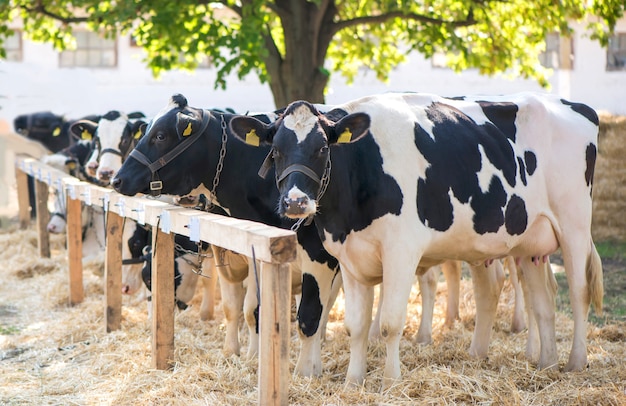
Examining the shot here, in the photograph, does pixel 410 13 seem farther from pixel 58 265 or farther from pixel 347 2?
pixel 58 265

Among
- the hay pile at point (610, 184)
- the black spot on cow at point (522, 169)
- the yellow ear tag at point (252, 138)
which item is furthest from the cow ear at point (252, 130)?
the hay pile at point (610, 184)

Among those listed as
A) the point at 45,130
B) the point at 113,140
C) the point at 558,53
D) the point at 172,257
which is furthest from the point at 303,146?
the point at 558,53

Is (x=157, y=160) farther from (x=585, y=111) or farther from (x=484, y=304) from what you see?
(x=585, y=111)

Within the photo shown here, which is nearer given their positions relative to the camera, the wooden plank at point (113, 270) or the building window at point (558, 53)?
the wooden plank at point (113, 270)

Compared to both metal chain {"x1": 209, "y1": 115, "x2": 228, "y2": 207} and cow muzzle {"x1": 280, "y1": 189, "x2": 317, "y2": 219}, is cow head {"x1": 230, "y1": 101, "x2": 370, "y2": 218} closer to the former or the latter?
cow muzzle {"x1": 280, "y1": 189, "x2": 317, "y2": 219}

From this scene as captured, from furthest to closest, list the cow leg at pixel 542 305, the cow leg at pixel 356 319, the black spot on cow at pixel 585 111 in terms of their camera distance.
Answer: the black spot on cow at pixel 585 111 < the cow leg at pixel 542 305 < the cow leg at pixel 356 319

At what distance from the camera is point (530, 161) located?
607cm

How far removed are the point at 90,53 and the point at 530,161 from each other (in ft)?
63.1

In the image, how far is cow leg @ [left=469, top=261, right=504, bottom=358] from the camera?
6.57 metres

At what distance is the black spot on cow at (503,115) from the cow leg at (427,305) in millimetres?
1553

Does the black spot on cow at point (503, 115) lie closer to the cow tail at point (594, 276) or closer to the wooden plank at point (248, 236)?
the cow tail at point (594, 276)

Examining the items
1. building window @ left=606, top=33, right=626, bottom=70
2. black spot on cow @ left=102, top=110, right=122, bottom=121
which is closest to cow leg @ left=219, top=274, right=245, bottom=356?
black spot on cow @ left=102, top=110, right=122, bottom=121

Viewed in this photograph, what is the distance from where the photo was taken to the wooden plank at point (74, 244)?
861cm

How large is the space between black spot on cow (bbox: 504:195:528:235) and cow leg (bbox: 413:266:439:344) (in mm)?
1358
